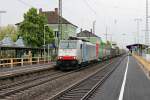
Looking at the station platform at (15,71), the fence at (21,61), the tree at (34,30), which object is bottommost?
the station platform at (15,71)

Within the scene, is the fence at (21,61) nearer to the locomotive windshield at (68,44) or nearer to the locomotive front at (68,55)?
the locomotive front at (68,55)

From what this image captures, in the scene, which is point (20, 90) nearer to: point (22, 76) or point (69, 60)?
point (22, 76)

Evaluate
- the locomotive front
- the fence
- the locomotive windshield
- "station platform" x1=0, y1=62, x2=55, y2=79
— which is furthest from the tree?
"station platform" x1=0, y1=62, x2=55, y2=79

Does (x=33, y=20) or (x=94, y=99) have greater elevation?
(x=33, y=20)

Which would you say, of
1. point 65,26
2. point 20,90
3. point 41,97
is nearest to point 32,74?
point 20,90

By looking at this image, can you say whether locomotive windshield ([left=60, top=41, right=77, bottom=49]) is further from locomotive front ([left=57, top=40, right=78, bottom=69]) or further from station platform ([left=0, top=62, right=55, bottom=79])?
station platform ([left=0, top=62, right=55, bottom=79])

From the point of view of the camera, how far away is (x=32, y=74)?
31641 mm

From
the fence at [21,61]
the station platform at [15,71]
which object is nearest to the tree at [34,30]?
the fence at [21,61]

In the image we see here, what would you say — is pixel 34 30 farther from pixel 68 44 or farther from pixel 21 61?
pixel 68 44

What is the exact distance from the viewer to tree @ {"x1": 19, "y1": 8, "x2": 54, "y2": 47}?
74.8m

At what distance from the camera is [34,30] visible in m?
75.6

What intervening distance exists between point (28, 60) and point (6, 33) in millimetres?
75857

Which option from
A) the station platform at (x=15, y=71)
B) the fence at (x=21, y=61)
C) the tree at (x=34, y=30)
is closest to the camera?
the station platform at (x=15, y=71)

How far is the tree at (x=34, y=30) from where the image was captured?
7481 centimetres
